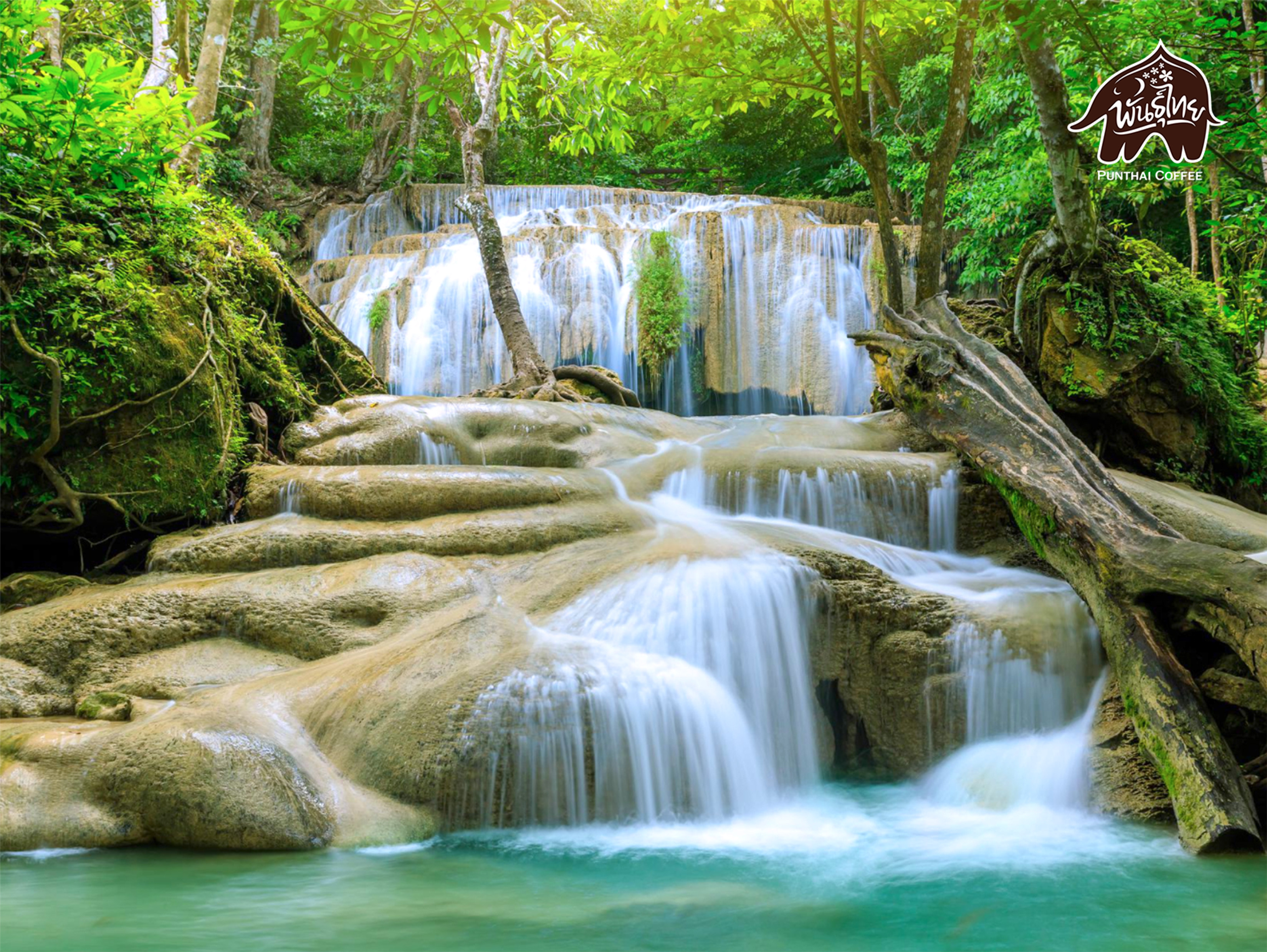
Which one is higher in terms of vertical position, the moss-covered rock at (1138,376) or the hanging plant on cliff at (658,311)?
the hanging plant on cliff at (658,311)

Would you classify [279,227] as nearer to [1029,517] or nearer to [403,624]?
[403,624]

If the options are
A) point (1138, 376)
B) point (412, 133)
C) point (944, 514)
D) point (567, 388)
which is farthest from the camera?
point (412, 133)

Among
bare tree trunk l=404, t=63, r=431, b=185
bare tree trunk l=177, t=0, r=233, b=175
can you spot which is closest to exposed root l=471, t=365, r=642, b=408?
bare tree trunk l=177, t=0, r=233, b=175

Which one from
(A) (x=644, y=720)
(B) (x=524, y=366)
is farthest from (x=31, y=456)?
(B) (x=524, y=366)

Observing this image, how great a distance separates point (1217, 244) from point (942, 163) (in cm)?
496

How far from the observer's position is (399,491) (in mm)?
5895

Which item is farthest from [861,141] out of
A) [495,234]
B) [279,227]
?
[279,227]

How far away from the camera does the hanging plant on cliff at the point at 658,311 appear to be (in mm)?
11969

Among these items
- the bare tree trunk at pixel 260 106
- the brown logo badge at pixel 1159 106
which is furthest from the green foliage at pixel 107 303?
the bare tree trunk at pixel 260 106

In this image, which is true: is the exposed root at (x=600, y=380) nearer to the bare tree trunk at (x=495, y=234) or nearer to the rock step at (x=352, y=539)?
the bare tree trunk at (x=495, y=234)

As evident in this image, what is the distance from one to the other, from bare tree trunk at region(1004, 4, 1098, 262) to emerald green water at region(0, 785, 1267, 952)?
4867 mm

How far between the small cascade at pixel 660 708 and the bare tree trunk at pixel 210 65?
5.78 m

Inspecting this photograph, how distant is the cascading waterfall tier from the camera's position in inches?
458

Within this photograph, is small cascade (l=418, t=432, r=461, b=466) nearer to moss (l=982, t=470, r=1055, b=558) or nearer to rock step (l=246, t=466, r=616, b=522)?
rock step (l=246, t=466, r=616, b=522)
